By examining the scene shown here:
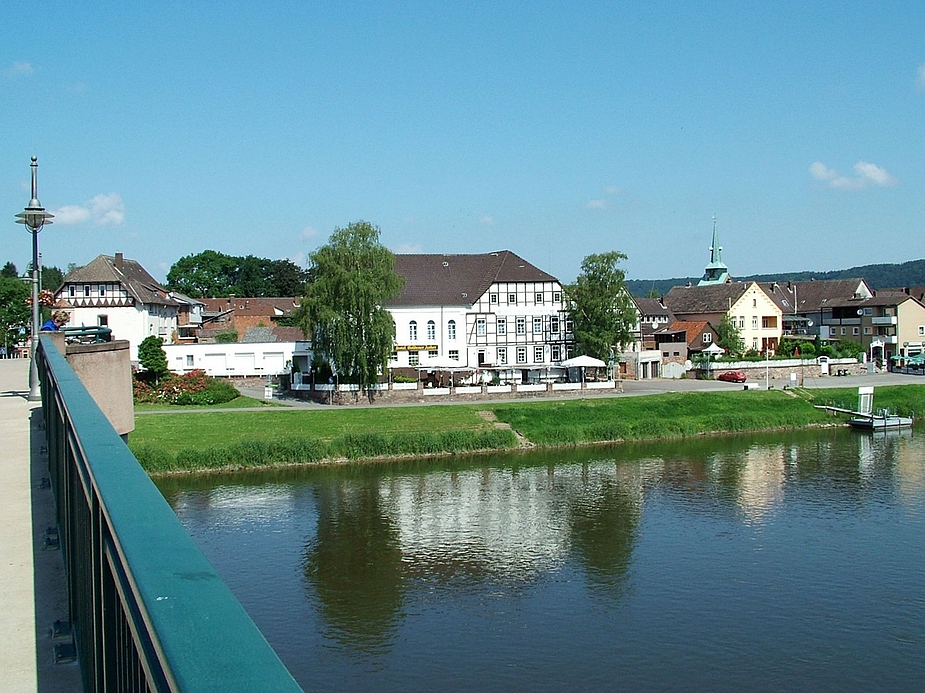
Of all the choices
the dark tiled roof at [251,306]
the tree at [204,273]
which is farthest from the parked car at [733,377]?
the tree at [204,273]

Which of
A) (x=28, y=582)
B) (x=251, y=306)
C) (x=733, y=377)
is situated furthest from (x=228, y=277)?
(x=28, y=582)

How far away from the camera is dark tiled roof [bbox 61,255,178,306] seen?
2159 inches

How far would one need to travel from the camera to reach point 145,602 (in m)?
2.38

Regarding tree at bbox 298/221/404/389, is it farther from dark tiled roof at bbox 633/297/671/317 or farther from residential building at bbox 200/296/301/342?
residential building at bbox 200/296/301/342

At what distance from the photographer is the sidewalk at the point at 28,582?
195 inches

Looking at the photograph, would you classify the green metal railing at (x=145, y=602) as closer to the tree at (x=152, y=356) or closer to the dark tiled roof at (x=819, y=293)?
the tree at (x=152, y=356)

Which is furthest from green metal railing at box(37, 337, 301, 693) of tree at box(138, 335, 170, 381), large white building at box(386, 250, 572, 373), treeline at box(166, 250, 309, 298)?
treeline at box(166, 250, 309, 298)

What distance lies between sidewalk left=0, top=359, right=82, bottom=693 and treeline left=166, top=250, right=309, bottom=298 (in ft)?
321

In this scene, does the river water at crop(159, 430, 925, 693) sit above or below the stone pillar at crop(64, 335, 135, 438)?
below

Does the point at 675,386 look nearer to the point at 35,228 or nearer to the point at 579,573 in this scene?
the point at 579,573

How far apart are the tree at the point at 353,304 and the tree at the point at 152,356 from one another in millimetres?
7377

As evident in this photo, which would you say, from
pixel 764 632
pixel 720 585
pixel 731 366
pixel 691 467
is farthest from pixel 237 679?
pixel 731 366

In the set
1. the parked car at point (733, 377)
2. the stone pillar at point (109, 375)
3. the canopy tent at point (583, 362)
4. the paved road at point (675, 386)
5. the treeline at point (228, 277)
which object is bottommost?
the paved road at point (675, 386)

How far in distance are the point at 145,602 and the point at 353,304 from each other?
4253 cm
